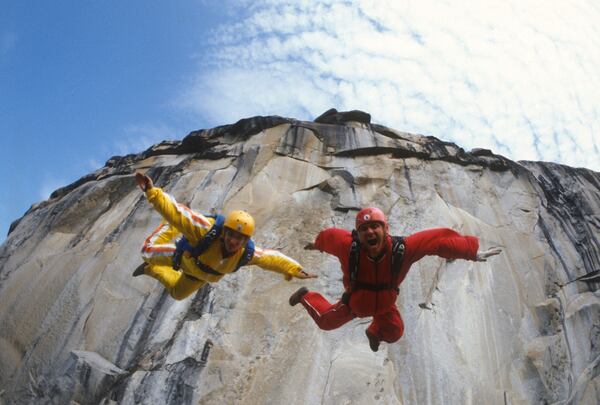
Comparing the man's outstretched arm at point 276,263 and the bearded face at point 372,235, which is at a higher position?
the bearded face at point 372,235

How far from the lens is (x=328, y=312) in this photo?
20.8 ft

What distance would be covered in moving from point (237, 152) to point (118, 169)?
468 cm

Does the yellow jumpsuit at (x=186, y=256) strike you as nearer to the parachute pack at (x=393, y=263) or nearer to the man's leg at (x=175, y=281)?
the man's leg at (x=175, y=281)

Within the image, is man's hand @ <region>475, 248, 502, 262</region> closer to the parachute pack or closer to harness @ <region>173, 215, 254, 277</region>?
the parachute pack

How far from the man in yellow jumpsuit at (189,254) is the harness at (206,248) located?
2 centimetres

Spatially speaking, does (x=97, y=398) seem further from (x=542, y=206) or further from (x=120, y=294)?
(x=542, y=206)

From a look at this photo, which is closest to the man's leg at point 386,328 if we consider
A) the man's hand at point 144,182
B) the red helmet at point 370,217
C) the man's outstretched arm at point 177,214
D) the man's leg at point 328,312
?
the man's leg at point 328,312

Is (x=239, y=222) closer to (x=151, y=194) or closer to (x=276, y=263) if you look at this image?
(x=276, y=263)

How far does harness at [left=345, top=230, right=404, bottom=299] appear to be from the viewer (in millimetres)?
5395

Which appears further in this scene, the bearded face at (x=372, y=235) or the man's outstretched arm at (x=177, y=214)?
the man's outstretched arm at (x=177, y=214)

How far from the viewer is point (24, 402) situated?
9188mm

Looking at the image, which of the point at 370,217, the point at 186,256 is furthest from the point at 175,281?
the point at 370,217

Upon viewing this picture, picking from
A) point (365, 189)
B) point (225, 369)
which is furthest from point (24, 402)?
point (365, 189)

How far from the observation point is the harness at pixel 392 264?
5395 mm
